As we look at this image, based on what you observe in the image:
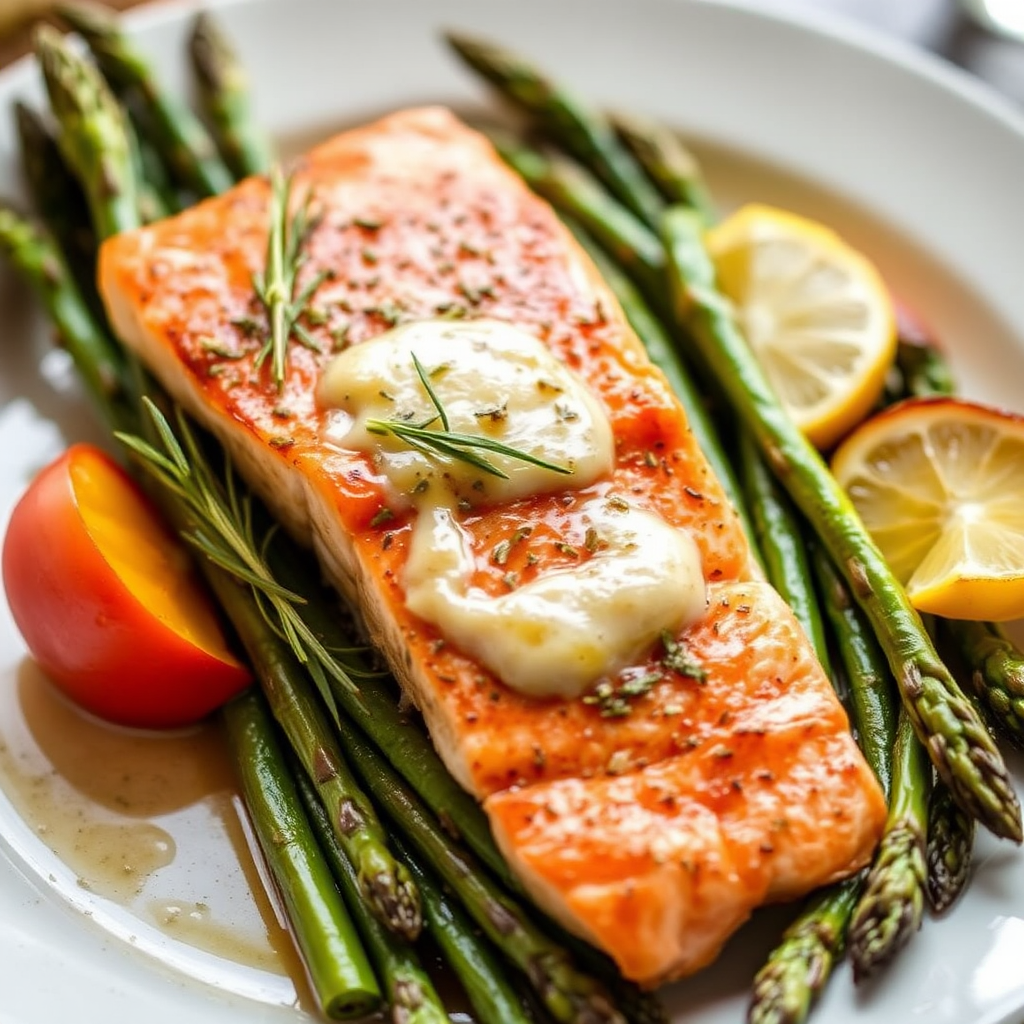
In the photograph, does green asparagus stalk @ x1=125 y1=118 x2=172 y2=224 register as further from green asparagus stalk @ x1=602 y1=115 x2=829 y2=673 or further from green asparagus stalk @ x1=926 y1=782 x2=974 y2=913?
green asparagus stalk @ x1=926 y1=782 x2=974 y2=913

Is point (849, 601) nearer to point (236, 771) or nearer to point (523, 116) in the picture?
point (236, 771)

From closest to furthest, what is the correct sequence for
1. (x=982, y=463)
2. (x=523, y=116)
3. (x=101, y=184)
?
(x=982, y=463)
(x=101, y=184)
(x=523, y=116)

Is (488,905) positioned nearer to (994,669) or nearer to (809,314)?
(994,669)

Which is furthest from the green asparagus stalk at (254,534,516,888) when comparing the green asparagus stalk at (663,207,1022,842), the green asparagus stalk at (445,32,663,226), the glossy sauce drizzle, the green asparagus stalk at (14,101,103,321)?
the green asparagus stalk at (445,32,663,226)

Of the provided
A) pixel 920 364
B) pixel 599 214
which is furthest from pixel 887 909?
pixel 599 214

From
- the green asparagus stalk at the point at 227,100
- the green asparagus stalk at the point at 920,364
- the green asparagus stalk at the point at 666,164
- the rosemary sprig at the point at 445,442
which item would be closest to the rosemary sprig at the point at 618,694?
the rosemary sprig at the point at 445,442

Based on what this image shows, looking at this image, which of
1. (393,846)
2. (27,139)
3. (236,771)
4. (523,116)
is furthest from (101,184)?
(393,846)
